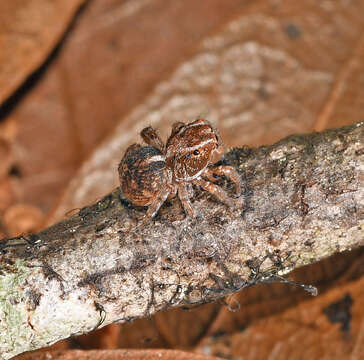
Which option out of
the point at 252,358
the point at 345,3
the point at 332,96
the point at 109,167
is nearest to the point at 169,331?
the point at 252,358

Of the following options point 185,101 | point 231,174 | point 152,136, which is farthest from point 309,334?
point 185,101

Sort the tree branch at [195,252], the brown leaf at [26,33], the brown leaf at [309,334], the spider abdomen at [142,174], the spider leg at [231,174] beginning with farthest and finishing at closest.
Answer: the brown leaf at [26,33] → the brown leaf at [309,334] → the spider abdomen at [142,174] → the spider leg at [231,174] → the tree branch at [195,252]

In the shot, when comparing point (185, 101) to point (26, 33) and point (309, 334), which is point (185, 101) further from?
point (309, 334)

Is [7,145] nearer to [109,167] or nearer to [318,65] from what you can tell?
[109,167]

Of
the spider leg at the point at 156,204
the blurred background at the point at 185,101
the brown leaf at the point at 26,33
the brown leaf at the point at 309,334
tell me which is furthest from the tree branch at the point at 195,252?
the brown leaf at the point at 26,33

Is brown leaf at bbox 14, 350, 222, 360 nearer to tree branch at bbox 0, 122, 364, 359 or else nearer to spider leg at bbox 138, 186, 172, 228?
tree branch at bbox 0, 122, 364, 359

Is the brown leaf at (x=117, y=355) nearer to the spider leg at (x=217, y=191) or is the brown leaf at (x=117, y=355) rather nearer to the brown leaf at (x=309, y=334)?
the brown leaf at (x=309, y=334)
